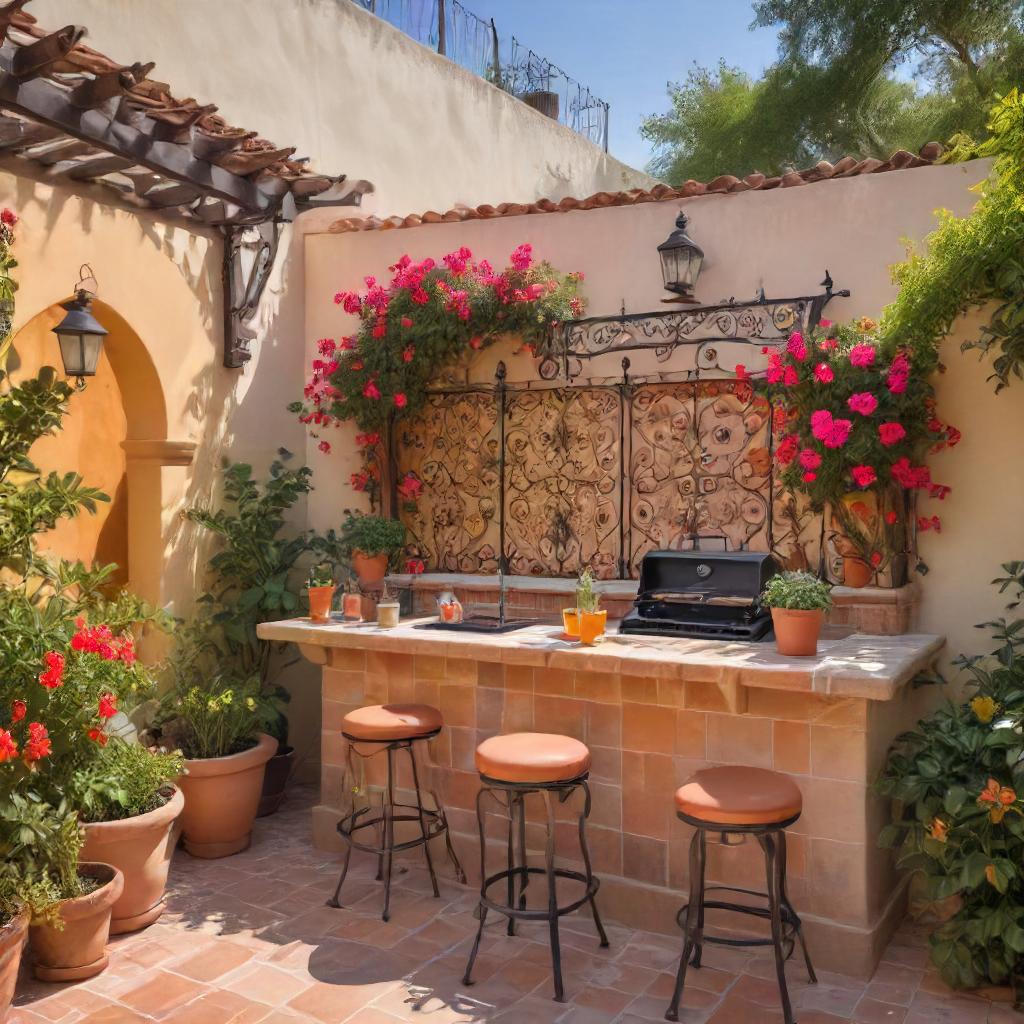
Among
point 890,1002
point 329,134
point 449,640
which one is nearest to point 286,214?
point 329,134

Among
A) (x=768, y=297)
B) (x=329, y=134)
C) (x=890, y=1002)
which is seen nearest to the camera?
(x=890, y=1002)

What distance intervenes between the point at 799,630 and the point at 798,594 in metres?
0.17

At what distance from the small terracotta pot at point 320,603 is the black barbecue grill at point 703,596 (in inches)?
70.1

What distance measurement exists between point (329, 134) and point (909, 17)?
7.91 m

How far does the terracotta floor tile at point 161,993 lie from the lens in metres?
3.86

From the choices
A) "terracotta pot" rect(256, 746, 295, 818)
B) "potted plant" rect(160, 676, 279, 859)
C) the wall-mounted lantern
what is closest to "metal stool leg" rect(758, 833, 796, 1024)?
"potted plant" rect(160, 676, 279, 859)

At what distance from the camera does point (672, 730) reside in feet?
15.0

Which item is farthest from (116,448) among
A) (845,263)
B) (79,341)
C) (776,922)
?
(776,922)

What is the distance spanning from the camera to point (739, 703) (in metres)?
4.26

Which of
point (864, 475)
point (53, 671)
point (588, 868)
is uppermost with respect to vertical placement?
point (864, 475)

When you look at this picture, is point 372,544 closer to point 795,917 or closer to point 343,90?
point 795,917

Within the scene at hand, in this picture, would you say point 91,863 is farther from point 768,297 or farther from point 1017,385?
point 1017,385

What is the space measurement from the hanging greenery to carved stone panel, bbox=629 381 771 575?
3.05 ft

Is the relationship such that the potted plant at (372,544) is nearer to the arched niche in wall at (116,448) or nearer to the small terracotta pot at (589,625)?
the arched niche in wall at (116,448)
